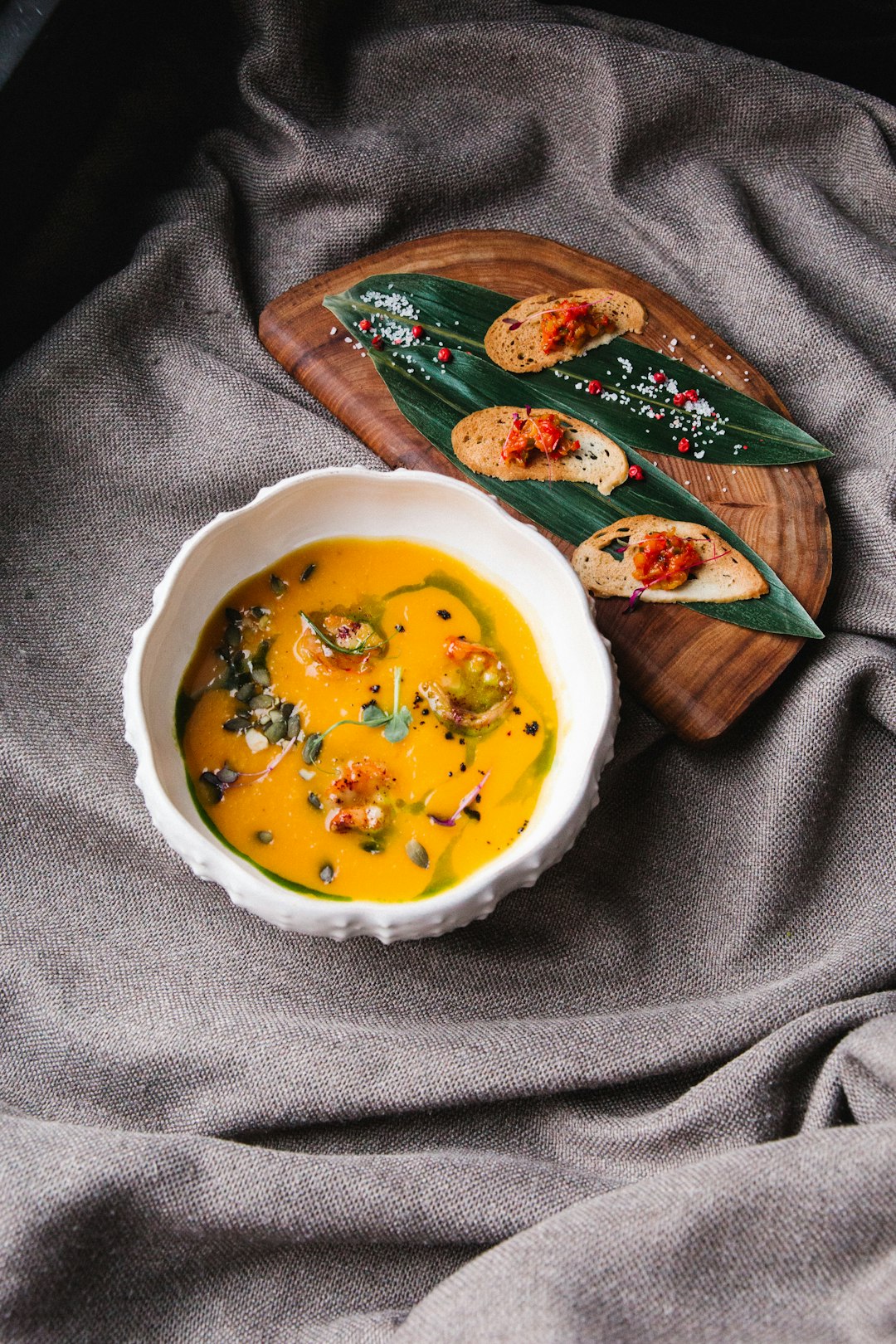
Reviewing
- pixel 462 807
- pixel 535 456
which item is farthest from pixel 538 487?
pixel 462 807

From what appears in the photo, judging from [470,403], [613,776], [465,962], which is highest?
[470,403]

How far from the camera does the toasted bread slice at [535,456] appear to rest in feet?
5.39

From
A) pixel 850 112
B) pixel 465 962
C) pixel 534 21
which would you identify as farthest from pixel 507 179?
pixel 465 962

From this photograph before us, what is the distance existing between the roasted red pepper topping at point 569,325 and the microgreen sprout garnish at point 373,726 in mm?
631

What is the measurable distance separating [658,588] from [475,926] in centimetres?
55

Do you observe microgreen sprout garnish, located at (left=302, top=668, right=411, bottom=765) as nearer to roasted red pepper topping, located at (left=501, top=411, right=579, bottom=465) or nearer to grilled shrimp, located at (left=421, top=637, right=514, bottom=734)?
grilled shrimp, located at (left=421, top=637, right=514, bottom=734)

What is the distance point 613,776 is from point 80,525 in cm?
89

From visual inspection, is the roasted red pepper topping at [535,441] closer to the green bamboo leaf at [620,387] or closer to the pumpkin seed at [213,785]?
the green bamboo leaf at [620,387]

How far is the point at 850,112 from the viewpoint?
1808 mm

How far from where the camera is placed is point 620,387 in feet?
5.56

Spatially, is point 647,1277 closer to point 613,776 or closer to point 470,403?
point 613,776

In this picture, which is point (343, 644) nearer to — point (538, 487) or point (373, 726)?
point (373, 726)

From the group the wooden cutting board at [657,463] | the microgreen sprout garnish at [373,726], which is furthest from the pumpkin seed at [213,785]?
the wooden cutting board at [657,463]

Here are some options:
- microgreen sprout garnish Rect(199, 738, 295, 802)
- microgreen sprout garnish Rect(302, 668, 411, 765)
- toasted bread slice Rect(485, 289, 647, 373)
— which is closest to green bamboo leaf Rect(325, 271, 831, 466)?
toasted bread slice Rect(485, 289, 647, 373)
